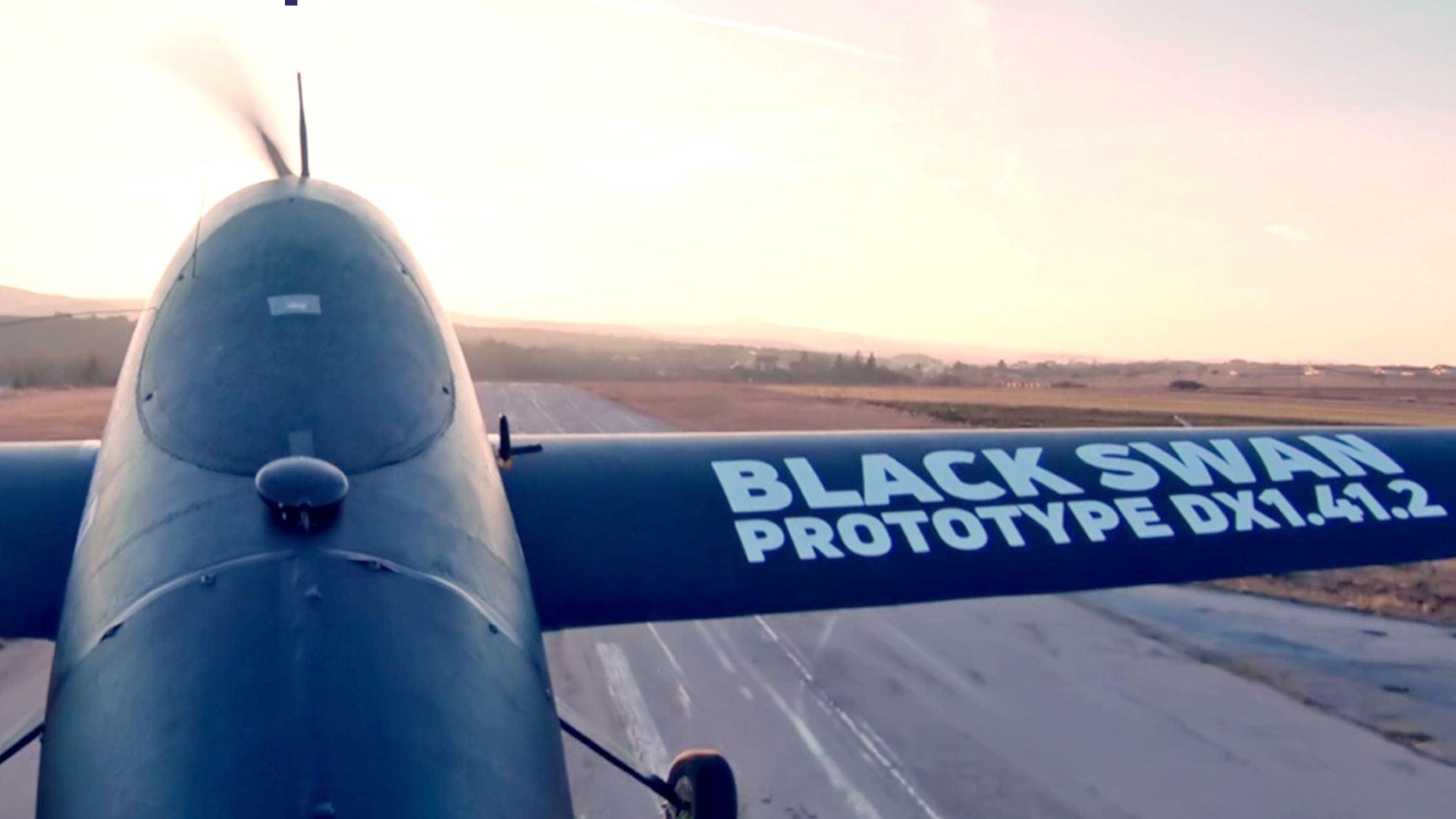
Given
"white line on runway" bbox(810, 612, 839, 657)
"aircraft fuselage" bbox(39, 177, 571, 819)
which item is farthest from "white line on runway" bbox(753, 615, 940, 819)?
"aircraft fuselage" bbox(39, 177, 571, 819)

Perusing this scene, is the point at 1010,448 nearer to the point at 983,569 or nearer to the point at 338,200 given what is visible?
the point at 983,569

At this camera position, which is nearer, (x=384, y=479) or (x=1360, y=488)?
(x=384, y=479)

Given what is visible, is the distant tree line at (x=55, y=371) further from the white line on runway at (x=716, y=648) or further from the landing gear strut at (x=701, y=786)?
the landing gear strut at (x=701, y=786)

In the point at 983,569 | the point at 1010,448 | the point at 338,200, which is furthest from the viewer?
the point at 1010,448

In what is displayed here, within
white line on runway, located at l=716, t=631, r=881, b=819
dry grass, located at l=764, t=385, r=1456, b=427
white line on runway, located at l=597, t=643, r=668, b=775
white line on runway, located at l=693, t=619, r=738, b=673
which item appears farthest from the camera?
dry grass, located at l=764, t=385, r=1456, b=427

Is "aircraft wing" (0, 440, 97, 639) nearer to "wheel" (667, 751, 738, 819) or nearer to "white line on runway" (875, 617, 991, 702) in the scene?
"wheel" (667, 751, 738, 819)

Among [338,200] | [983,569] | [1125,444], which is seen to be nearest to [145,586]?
[338,200]

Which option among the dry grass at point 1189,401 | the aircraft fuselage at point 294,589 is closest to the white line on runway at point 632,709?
the aircraft fuselage at point 294,589
